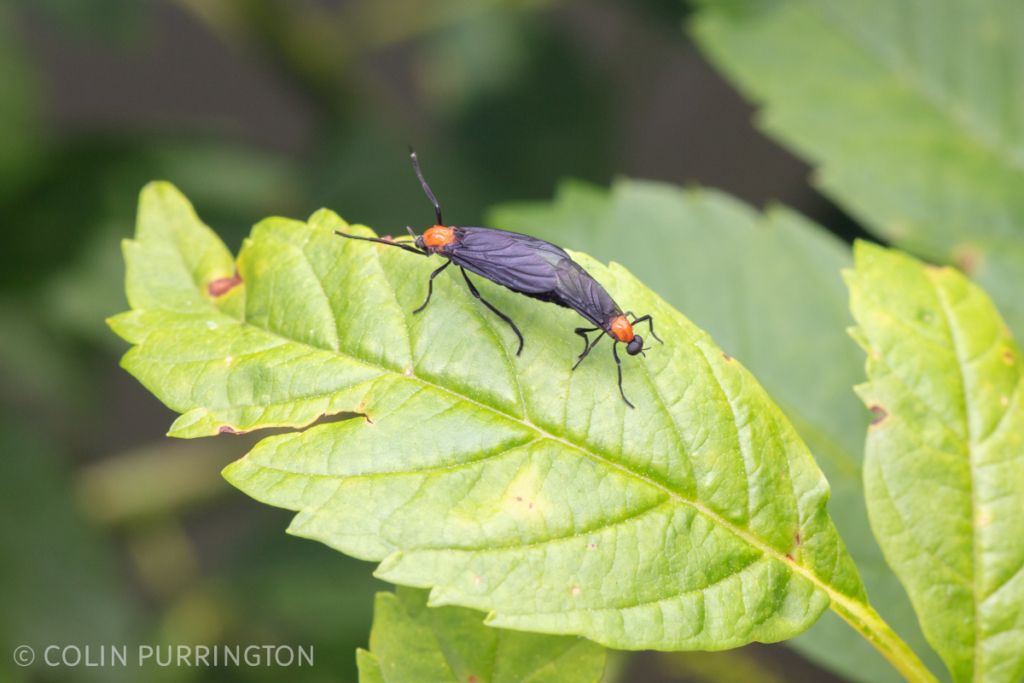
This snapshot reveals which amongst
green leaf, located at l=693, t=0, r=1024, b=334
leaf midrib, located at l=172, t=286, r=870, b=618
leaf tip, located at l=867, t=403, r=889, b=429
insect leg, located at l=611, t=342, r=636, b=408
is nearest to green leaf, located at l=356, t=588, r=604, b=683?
leaf midrib, located at l=172, t=286, r=870, b=618

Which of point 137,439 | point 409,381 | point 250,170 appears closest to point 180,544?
point 250,170

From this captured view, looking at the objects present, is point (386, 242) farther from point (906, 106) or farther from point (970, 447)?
point (906, 106)

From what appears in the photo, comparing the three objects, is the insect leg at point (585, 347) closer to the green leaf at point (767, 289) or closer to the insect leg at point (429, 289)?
the insect leg at point (429, 289)

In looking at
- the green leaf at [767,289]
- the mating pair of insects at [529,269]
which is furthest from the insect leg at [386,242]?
the green leaf at [767,289]

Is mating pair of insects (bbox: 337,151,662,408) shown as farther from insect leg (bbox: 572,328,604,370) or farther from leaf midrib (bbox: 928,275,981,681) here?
leaf midrib (bbox: 928,275,981,681)

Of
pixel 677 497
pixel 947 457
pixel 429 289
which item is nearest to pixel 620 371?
pixel 677 497
